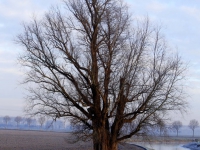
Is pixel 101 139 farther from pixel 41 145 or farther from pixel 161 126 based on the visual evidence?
pixel 41 145

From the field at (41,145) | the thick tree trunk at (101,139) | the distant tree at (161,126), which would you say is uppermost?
the distant tree at (161,126)

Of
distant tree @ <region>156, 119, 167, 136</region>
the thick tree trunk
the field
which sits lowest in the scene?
the field

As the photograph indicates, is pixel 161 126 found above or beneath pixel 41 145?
above

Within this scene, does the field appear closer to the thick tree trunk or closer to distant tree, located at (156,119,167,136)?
the thick tree trunk

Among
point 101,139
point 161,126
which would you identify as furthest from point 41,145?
point 161,126

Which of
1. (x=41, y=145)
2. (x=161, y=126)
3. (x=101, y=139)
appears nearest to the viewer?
(x=101, y=139)

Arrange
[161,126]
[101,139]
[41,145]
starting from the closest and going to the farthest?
[101,139] → [161,126] → [41,145]

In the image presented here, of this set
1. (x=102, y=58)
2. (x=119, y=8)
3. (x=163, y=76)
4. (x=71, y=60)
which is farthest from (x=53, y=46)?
(x=163, y=76)

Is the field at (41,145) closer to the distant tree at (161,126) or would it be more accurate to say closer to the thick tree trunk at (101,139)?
the thick tree trunk at (101,139)

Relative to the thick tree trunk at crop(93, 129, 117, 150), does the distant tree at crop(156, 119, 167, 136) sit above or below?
above

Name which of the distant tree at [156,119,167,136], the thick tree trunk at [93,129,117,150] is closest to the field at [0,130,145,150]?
the thick tree trunk at [93,129,117,150]

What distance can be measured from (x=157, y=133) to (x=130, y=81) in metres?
4.25

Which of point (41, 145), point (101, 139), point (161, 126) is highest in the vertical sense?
point (161, 126)

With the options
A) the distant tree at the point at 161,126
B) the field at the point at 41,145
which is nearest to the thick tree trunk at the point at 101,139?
the distant tree at the point at 161,126
